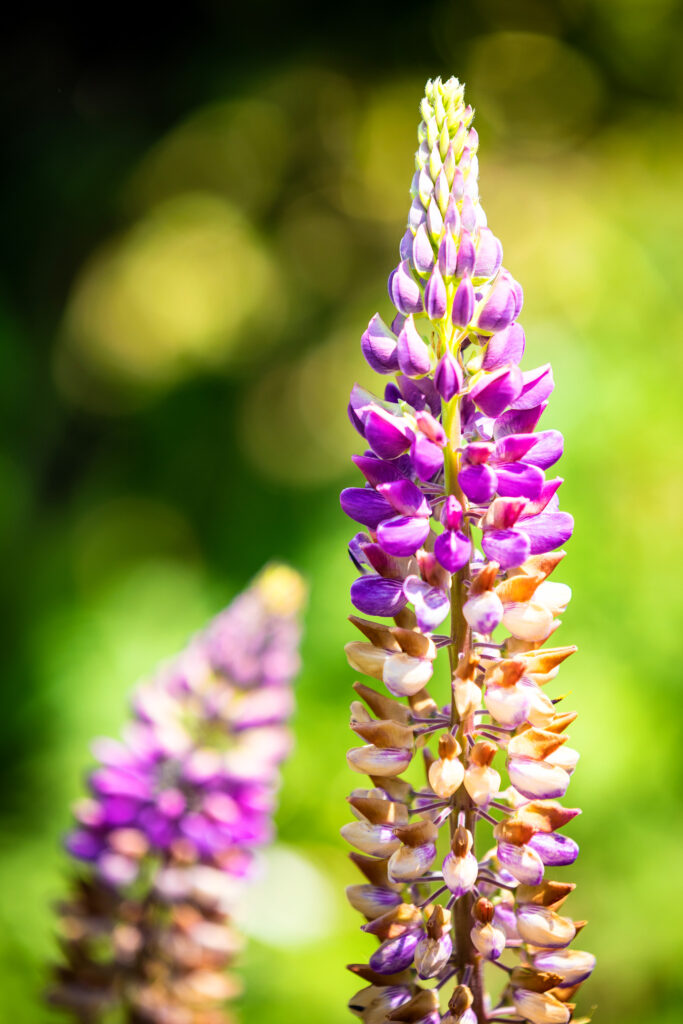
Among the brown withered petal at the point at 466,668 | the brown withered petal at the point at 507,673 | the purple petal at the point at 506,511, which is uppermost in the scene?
the purple petal at the point at 506,511

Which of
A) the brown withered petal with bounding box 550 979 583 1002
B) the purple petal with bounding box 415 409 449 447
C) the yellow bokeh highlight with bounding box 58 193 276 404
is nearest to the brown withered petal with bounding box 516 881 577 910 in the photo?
the brown withered petal with bounding box 550 979 583 1002

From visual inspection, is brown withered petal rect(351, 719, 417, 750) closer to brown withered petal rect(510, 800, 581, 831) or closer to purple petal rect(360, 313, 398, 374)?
brown withered petal rect(510, 800, 581, 831)

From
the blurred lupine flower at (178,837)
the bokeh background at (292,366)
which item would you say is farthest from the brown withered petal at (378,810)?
the bokeh background at (292,366)

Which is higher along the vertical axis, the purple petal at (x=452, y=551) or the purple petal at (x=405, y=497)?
the purple petal at (x=405, y=497)

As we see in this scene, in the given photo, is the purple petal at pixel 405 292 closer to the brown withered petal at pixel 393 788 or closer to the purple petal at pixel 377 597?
the purple petal at pixel 377 597

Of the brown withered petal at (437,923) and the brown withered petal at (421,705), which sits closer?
the brown withered petal at (437,923)

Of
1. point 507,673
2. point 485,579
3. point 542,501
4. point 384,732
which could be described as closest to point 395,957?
point 384,732

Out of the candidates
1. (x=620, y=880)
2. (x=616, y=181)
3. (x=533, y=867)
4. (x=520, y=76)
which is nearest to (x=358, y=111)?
(x=520, y=76)
